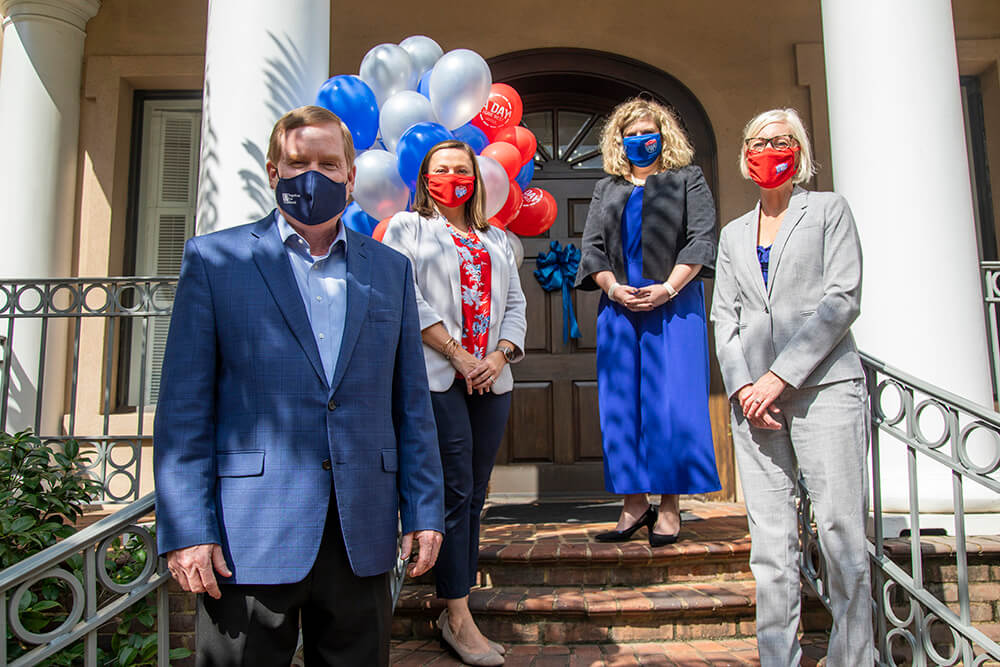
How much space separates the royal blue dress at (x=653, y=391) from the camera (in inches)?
135

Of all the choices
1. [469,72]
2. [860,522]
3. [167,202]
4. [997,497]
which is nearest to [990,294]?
→ [997,497]

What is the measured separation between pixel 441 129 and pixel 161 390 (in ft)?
7.52

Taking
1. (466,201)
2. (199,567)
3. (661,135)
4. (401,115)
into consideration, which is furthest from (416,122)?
(199,567)

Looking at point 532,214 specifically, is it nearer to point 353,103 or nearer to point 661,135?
point 661,135

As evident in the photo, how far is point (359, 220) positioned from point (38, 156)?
10.9ft

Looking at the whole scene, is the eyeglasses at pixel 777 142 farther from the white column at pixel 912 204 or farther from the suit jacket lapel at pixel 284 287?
the suit jacket lapel at pixel 284 287

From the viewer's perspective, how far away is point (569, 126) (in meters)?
6.25

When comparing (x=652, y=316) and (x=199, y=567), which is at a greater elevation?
(x=652, y=316)

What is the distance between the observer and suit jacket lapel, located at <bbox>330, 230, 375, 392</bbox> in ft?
5.74

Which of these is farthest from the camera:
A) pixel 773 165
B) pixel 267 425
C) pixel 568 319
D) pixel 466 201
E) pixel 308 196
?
pixel 568 319

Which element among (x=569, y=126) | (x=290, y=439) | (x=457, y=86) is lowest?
(x=290, y=439)

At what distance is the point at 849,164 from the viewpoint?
375 centimetres

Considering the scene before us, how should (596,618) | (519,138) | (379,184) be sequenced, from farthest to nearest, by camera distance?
1. (519,138)
2. (379,184)
3. (596,618)

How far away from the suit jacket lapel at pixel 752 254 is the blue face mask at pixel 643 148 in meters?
0.94
